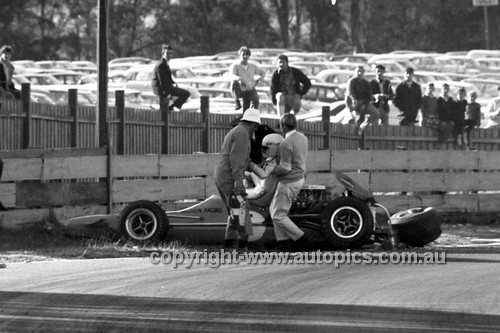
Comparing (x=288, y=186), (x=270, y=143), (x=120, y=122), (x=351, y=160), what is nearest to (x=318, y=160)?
(x=351, y=160)

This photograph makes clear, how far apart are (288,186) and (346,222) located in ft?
2.75

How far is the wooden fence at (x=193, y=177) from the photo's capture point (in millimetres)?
16344

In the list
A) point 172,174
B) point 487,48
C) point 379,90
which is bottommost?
point 172,174

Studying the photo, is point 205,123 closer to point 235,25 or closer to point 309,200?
point 309,200

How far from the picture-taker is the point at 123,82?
135ft

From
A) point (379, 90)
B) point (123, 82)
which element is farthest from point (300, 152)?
point (123, 82)

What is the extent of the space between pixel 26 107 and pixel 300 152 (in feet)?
15.0

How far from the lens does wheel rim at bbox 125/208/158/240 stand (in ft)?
49.3

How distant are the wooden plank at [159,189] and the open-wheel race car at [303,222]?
2.18m

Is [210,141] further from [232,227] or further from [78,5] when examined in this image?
[78,5]

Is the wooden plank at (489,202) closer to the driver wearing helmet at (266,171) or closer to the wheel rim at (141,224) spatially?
the driver wearing helmet at (266,171)

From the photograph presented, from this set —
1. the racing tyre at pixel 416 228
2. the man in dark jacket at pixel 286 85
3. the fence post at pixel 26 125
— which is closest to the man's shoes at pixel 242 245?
the racing tyre at pixel 416 228

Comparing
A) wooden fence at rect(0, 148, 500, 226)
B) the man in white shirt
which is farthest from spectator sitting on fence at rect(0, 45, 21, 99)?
the man in white shirt

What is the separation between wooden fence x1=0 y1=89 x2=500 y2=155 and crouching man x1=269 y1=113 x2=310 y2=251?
3.47 metres
